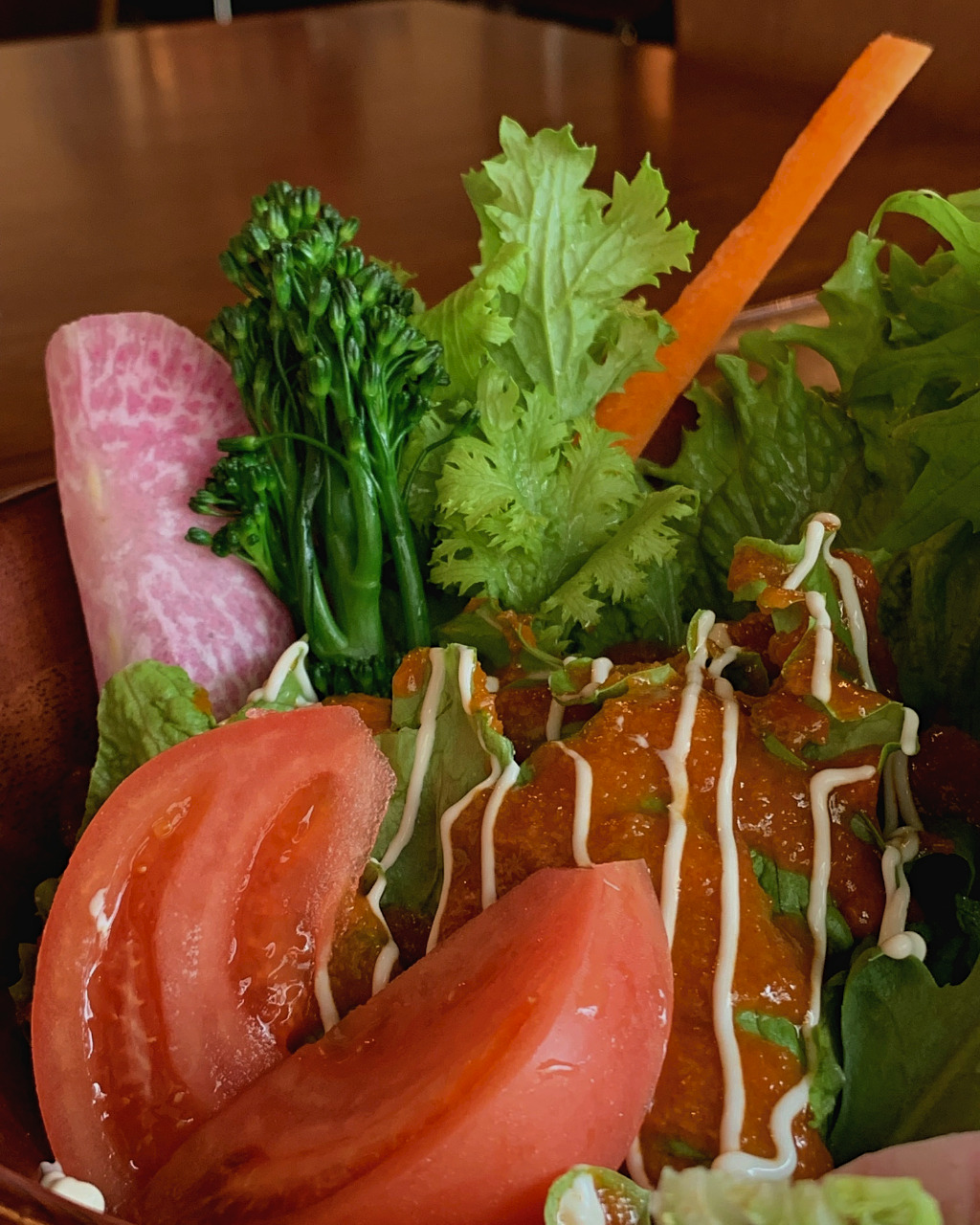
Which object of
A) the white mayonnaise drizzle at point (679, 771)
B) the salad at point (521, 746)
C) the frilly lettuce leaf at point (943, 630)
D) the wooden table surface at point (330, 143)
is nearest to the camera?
the salad at point (521, 746)

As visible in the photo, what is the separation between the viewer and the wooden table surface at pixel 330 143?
2146 mm

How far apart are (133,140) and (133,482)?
2.16 metres

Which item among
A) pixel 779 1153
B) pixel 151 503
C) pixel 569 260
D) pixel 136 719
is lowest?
pixel 779 1153

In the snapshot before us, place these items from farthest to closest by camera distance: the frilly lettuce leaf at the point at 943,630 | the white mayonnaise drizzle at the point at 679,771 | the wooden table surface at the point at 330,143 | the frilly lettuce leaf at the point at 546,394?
the wooden table surface at the point at 330,143 < the frilly lettuce leaf at the point at 546,394 < the frilly lettuce leaf at the point at 943,630 < the white mayonnaise drizzle at the point at 679,771

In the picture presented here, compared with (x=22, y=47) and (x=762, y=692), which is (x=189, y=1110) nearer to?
(x=762, y=692)

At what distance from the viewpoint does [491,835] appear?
933 millimetres

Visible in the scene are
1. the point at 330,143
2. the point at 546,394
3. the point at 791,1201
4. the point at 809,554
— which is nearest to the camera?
the point at 791,1201

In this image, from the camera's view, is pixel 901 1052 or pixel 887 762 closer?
pixel 901 1052

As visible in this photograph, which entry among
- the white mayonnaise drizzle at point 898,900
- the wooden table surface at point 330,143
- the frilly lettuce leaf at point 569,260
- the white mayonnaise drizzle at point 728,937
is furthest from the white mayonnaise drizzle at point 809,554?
the wooden table surface at point 330,143

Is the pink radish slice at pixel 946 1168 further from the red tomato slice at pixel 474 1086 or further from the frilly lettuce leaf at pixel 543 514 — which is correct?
the frilly lettuce leaf at pixel 543 514

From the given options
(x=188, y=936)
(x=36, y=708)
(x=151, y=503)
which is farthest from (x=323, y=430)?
(x=188, y=936)

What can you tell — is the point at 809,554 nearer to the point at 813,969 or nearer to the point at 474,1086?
the point at 813,969

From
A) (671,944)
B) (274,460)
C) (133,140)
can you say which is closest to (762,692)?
(671,944)

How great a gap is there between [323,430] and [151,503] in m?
0.20
